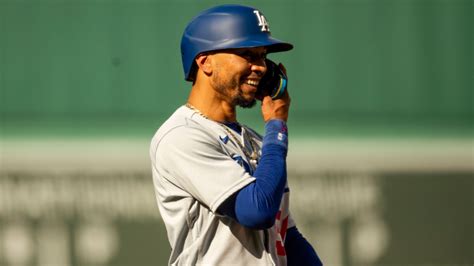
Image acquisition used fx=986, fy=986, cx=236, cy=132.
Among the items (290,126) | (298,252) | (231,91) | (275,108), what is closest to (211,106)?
(231,91)

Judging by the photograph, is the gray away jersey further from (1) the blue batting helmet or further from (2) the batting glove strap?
(1) the blue batting helmet

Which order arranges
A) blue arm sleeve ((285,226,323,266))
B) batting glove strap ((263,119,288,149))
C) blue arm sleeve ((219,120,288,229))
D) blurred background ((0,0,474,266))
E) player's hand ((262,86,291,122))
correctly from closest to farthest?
blue arm sleeve ((219,120,288,229))
batting glove strap ((263,119,288,149))
player's hand ((262,86,291,122))
blue arm sleeve ((285,226,323,266))
blurred background ((0,0,474,266))

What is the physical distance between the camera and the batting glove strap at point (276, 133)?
9.85ft

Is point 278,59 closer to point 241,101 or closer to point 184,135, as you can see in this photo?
point 241,101

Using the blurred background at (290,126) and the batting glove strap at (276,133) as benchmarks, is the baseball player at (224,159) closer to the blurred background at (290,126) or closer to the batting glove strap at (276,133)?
the batting glove strap at (276,133)

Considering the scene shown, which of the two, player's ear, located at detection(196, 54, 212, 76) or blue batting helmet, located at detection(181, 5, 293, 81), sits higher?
blue batting helmet, located at detection(181, 5, 293, 81)

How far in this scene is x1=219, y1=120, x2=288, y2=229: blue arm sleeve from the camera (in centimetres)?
287

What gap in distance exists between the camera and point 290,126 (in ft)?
19.1

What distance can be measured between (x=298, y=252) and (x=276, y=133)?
1.70 feet

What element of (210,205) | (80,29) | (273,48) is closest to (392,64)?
(80,29)

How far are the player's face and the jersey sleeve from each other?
0.18 meters

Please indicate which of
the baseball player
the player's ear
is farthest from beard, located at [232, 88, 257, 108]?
the player's ear

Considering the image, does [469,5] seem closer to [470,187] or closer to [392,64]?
[392,64]

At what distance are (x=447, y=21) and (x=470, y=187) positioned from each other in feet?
3.35
